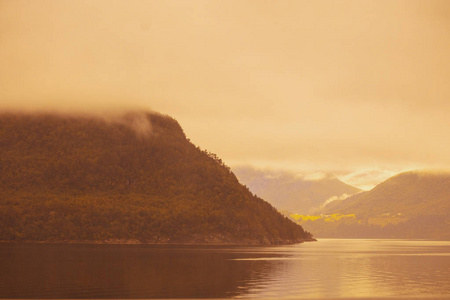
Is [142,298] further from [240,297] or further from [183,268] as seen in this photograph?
[183,268]

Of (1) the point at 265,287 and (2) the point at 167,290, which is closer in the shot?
(2) the point at 167,290

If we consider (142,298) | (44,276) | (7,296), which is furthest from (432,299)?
(44,276)

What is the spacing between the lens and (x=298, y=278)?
4454 inches

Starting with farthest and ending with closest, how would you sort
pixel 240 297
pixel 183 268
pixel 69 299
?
pixel 183 268 → pixel 240 297 → pixel 69 299

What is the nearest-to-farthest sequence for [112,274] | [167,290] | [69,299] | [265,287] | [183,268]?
[69,299] < [167,290] < [265,287] < [112,274] < [183,268]

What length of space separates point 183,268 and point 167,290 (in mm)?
45118

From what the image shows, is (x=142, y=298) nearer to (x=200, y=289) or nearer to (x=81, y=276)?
(x=200, y=289)

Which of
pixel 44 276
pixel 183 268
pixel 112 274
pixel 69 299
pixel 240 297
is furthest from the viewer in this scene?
pixel 183 268

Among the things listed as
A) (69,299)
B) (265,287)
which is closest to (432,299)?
(265,287)

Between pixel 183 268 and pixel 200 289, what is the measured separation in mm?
43177

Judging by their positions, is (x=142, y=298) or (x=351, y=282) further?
(x=351, y=282)

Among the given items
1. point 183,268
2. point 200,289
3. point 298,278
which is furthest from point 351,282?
point 183,268

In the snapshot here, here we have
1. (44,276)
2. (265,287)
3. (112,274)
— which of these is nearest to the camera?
(265,287)

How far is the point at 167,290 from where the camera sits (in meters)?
86.1
